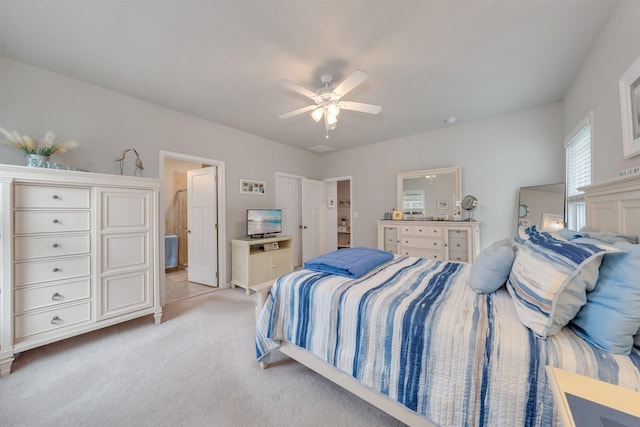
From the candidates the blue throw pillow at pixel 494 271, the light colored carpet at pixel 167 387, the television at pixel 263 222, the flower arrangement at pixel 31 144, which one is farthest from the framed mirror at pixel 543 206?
the flower arrangement at pixel 31 144

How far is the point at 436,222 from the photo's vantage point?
12.1ft

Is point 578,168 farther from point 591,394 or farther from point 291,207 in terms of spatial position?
point 291,207

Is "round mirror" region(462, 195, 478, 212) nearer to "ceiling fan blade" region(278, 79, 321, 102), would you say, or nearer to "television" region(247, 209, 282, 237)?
"ceiling fan blade" region(278, 79, 321, 102)

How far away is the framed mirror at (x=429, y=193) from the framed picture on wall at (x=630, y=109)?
2281mm

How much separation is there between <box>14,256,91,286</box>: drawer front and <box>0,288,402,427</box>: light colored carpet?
0.67m

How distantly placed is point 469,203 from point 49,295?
4.98m

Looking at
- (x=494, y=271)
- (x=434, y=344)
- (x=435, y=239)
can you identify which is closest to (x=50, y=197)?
(x=434, y=344)

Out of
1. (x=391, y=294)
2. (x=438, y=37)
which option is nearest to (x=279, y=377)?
(x=391, y=294)

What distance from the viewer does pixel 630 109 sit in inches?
56.6

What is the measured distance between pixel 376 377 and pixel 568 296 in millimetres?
960

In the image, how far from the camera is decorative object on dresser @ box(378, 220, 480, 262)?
347 cm

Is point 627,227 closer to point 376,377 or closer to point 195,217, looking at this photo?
point 376,377

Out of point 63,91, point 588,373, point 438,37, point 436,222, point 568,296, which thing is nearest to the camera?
point 588,373

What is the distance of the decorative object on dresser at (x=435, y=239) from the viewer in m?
3.47
